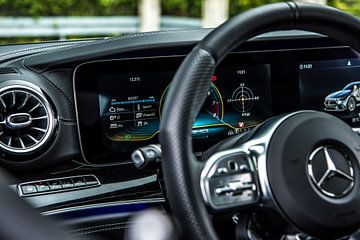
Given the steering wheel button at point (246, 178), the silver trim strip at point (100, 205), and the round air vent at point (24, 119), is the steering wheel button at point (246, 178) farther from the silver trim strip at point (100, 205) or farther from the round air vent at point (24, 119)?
the round air vent at point (24, 119)

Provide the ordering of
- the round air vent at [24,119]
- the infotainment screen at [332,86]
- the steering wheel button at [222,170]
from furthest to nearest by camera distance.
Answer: the infotainment screen at [332,86] → the round air vent at [24,119] → the steering wheel button at [222,170]

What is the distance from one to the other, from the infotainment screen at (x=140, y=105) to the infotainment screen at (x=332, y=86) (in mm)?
286

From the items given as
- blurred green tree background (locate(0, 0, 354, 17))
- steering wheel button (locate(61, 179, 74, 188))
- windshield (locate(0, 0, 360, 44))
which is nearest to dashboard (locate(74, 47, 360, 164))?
steering wheel button (locate(61, 179, 74, 188))

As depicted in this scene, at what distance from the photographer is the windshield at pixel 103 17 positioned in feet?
24.7

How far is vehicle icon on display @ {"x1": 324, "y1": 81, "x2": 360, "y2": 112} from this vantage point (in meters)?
3.23

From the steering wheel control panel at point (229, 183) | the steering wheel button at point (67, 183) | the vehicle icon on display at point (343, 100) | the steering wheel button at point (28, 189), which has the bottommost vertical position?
the steering wheel button at point (67, 183)

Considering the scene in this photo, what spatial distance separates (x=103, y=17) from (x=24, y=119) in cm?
623

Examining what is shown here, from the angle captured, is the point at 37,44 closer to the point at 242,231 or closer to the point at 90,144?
the point at 90,144

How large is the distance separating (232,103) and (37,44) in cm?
85

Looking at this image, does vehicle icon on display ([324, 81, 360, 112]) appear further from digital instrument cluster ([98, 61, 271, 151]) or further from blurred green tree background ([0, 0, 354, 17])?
blurred green tree background ([0, 0, 354, 17])


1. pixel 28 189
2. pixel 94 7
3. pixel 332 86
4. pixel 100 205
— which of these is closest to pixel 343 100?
pixel 332 86

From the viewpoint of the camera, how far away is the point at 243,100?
3.06m

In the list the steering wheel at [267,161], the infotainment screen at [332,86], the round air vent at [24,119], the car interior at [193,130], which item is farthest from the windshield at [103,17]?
the steering wheel at [267,161]

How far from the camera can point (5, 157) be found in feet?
8.72
